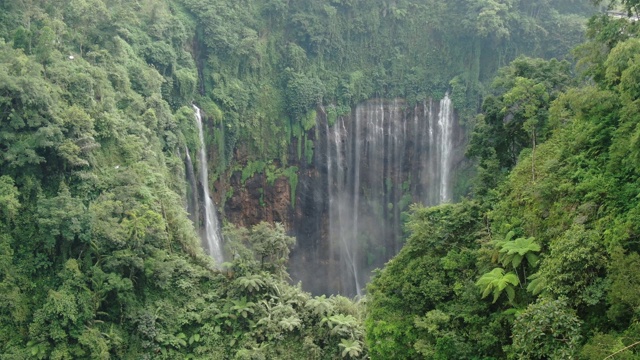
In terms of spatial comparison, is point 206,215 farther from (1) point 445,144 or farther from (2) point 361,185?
(1) point 445,144

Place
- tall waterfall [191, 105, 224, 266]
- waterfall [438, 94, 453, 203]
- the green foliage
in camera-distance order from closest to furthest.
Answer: the green foliage < tall waterfall [191, 105, 224, 266] < waterfall [438, 94, 453, 203]

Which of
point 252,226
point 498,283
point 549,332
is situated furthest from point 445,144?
point 549,332

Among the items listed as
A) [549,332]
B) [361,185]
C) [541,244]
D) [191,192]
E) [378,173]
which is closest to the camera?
[549,332]

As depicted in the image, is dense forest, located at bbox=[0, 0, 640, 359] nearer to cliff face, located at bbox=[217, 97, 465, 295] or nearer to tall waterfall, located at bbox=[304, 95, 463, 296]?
cliff face, located at bbox=[217, 97, 465, 295]

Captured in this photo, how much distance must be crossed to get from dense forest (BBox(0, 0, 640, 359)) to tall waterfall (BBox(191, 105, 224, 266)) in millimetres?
1141

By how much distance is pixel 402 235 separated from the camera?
112 ft

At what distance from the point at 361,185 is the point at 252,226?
14942 mm

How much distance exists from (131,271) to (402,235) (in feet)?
61.5

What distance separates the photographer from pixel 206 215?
27375 millimetres

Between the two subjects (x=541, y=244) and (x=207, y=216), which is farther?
(x=207, y=216)

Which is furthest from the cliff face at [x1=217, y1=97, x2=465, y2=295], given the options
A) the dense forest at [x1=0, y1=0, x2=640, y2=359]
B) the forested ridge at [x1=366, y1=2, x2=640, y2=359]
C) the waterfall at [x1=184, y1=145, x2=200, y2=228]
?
the forested ridge at [x1=366, y1=2, x2=640, y2=359]

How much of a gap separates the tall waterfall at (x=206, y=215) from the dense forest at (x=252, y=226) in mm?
1141

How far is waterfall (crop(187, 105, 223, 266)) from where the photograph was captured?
2688 centimetres

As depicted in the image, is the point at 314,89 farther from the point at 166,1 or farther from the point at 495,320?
the point at 495,320
